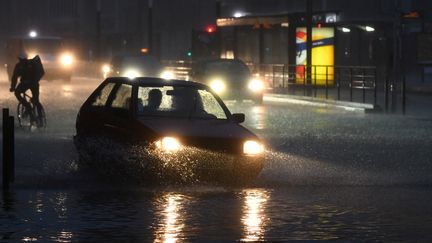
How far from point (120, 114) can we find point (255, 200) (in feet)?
9.55

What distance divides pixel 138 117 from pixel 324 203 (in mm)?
3227

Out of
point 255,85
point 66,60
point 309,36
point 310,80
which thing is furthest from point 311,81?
point 66,60

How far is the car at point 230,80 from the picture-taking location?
124 feet

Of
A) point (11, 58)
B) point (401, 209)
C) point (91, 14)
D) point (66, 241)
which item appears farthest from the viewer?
point (91, 14)

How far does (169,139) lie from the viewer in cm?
1480

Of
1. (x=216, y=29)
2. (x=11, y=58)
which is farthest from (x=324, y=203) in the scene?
(x=216, y=29)

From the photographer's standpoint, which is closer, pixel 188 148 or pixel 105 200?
pixel 105 200

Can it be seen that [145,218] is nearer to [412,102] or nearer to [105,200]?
[105,200]

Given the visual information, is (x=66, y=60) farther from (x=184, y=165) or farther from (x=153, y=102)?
(x=184, y=165)

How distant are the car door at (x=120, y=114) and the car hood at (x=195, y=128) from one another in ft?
0.77

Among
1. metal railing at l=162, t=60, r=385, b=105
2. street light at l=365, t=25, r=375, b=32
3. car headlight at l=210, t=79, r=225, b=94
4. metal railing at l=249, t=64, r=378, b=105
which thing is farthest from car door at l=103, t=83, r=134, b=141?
street light at l=365, t=25, r=375, b=32

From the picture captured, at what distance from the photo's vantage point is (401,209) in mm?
12961

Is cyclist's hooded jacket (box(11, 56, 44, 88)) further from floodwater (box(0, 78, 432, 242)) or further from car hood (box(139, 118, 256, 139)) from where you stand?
car hood (box(139, 118, 256, 139))

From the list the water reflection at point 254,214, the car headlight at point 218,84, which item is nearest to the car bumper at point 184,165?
the water reflection at point 254,214
